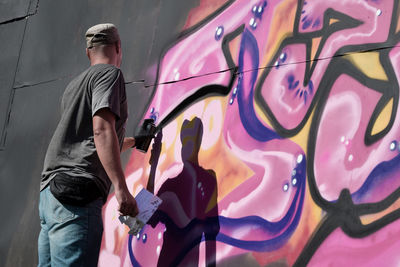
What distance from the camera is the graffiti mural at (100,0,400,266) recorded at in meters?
3.54

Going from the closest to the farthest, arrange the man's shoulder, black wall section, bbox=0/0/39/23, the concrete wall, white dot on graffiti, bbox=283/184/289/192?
the concrete wall → the man's shoulder → white dot on graffiti, bbox=283/184/289/192 → black wall section, bbox=0/0/39/23

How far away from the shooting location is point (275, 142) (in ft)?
13.0

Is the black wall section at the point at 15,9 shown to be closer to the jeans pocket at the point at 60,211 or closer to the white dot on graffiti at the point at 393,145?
the jeans pocket at the point at 60,211

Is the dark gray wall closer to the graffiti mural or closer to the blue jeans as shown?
the graffiti mural

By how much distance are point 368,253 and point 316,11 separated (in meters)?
1.41

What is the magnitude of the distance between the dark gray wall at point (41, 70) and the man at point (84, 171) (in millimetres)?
1088

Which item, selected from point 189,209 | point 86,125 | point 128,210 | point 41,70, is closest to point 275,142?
point 189,209

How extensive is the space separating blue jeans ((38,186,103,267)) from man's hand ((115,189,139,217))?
0.14m

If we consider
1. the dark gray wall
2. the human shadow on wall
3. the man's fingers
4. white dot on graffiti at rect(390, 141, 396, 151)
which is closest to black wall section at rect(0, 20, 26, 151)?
the dark gray wall

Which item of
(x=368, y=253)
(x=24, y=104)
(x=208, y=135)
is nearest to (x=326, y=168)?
(x=368, y=253)

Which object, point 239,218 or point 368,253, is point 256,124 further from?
point 368,253

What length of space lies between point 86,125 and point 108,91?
24 centimetres

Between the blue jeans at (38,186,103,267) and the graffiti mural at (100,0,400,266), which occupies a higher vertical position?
the graffiti mural at (100,0,400,266)

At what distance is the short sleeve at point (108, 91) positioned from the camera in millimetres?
3584
